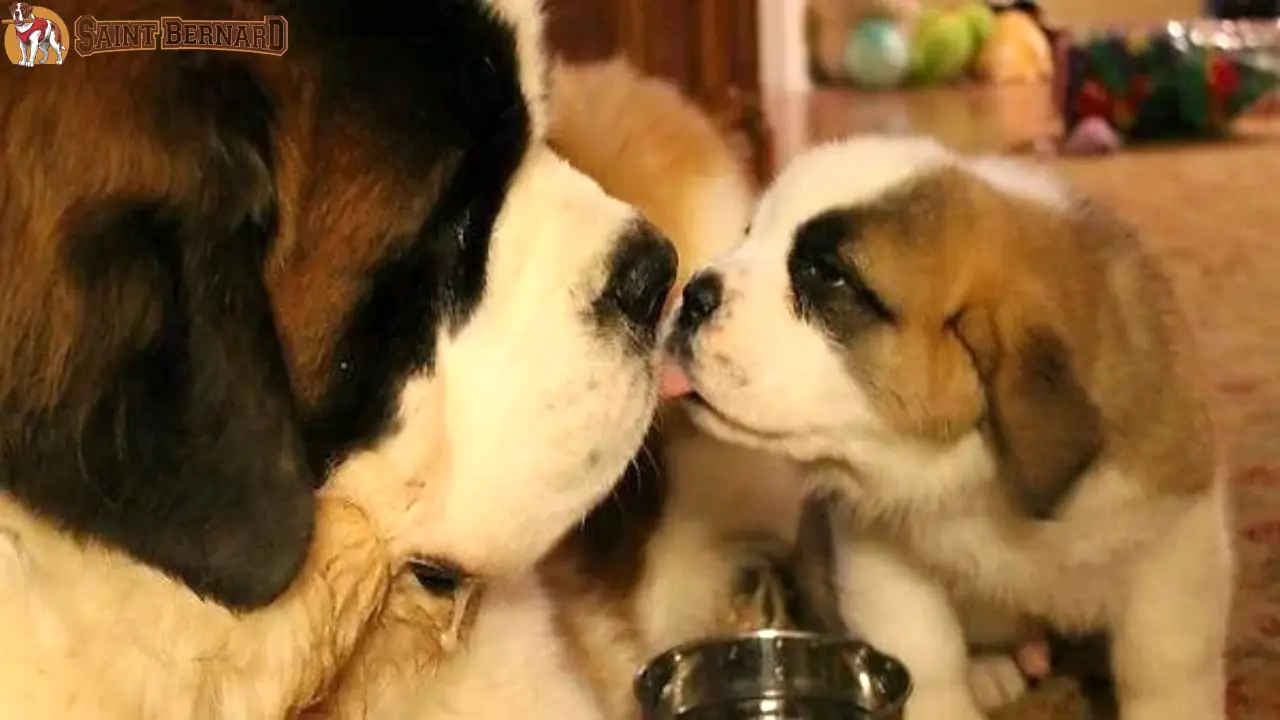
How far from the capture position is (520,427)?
3.03 feet

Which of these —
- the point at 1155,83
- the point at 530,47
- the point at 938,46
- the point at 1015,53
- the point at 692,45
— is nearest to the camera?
the point at 530,47

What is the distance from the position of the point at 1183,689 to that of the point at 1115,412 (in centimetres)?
23

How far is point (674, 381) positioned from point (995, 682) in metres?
0.40

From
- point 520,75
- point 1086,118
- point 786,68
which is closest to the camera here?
point 520,75

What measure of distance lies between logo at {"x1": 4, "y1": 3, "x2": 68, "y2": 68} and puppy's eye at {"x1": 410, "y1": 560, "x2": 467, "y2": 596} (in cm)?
35

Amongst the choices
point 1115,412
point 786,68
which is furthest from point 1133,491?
point 786,68

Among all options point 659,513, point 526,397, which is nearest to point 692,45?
point 659,513

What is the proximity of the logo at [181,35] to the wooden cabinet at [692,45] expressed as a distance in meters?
1.15

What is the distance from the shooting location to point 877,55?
4.68 m

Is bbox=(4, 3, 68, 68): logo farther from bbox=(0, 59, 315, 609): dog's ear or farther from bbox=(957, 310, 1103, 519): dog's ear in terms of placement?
bbox=(957, 310, 1103, 519): dog's ear

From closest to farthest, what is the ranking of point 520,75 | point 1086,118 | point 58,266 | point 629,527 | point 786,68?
point 58,266 < point 520,75 < point 629,527 < point 1086,118 < point 786,68

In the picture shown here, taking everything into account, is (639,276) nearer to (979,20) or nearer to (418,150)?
(418,150)

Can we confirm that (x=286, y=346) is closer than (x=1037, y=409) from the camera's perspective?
Yes

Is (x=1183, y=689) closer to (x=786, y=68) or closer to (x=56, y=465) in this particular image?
(x=56, y=465)
